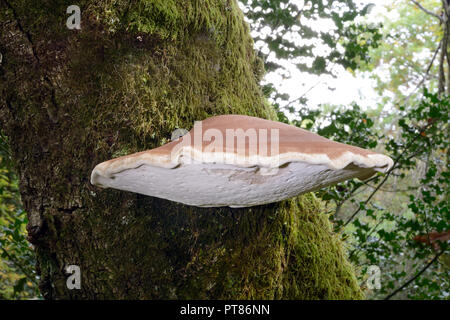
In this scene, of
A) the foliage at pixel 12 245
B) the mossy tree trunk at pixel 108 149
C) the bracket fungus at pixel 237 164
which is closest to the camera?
the bracket fungus at pixel 237 164

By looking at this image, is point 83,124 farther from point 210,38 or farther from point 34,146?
point 210,38

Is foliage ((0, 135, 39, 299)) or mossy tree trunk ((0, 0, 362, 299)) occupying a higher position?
mossy tree trunk ((0, 0, 362, 299))

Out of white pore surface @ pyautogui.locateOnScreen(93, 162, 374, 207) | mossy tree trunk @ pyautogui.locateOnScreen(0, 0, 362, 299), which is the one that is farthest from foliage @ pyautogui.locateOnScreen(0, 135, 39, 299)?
white pore surface @ pyautogui.locateOnScreen(93, 162, 374, 207)

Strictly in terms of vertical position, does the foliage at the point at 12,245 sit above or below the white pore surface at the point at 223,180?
below

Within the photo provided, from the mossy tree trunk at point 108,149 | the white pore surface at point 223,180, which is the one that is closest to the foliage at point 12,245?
the mossy tree trunk at point 108,149

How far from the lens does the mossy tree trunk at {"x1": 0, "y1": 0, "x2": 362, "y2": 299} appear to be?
123 cm

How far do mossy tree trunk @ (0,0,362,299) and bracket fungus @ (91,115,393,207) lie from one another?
0.19 meters

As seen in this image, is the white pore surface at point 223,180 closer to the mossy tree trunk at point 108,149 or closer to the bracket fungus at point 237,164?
the bracket fungus at point 237,164

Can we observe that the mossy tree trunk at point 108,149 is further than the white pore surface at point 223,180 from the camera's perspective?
Yes

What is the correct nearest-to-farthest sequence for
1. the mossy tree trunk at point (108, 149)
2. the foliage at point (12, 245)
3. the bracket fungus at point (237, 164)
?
the bracket fungus at point (237, 164) → the mossy tree trunk at point (108, 149) → the foliage at point (12, 245)

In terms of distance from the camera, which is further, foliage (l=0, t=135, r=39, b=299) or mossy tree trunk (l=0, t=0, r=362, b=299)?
foliage (l=0, t=135, r=39, b=299)

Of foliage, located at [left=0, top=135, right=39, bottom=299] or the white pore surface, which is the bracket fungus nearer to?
the white pore surface

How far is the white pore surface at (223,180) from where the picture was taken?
884 millimetres

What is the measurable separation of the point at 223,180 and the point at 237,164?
0.59 ft
